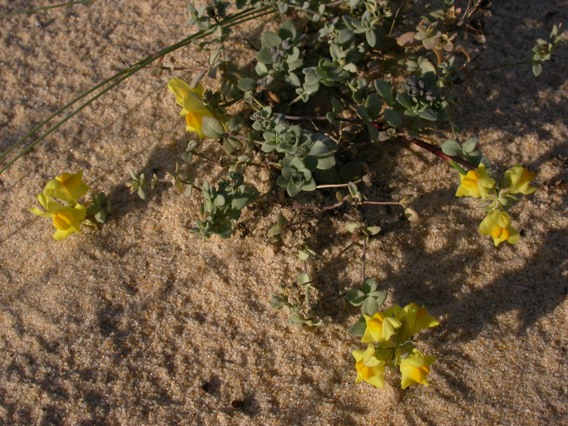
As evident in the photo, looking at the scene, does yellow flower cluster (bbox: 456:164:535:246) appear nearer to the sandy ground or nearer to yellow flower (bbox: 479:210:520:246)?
yellow flower (bbox: 479:210:520:246)

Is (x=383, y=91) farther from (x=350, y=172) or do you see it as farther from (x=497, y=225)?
(x=497, y=225)

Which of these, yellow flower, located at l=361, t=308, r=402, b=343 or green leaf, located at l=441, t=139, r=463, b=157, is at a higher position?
green leaf, located at l=441, t=139, r=463, b=157

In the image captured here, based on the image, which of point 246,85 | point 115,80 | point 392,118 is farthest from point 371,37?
point 115,80

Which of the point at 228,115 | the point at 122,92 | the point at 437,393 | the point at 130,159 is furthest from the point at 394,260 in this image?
the point at 122,92

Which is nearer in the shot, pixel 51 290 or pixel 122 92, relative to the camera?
pixel 51 290

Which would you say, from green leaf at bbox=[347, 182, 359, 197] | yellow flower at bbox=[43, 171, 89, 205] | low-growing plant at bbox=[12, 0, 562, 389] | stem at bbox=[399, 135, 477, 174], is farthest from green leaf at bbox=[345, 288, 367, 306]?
yellow flower at bbox=[43, 171, 89, 205]

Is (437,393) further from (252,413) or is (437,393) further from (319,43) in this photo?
(319,43)
